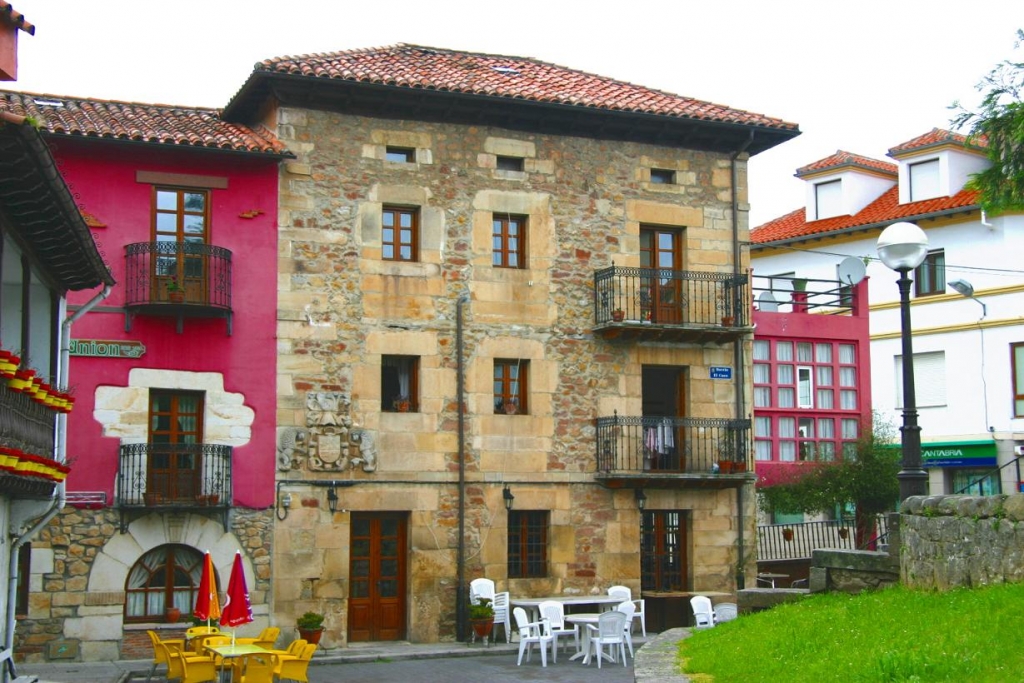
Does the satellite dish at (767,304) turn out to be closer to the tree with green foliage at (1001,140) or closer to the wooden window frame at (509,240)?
the wooden window frame at (509,240)

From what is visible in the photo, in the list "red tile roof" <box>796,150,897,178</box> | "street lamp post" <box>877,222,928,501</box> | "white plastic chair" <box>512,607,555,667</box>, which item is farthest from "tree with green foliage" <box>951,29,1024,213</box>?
"red tile roof" <box>796,150,897,178</box>

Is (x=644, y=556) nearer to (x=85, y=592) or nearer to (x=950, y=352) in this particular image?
(x=85, y=592)

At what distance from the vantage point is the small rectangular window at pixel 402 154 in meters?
23.2

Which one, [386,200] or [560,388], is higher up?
[386,200]

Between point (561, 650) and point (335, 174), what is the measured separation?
8664 millimetres

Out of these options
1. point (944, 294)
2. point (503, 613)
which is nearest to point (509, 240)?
point (503, 613)

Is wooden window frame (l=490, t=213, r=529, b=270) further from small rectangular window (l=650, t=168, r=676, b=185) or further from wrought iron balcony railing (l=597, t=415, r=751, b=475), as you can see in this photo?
wrought iron balcony railing (l=597, t=415, r=751, b=475)

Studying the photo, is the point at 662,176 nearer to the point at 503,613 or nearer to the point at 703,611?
the point at 703,611

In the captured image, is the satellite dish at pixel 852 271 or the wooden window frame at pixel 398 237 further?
the satellite dish at pixel 852 271

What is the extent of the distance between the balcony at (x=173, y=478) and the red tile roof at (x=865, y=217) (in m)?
18.7

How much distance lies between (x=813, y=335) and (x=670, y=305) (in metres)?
7.36

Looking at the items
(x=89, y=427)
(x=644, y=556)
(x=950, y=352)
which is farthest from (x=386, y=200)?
(x=950, y=352)

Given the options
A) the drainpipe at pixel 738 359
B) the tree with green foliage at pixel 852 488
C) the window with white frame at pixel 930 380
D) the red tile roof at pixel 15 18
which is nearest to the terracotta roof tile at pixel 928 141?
the window with white frame at pixel 930 380

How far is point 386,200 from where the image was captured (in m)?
22.9
